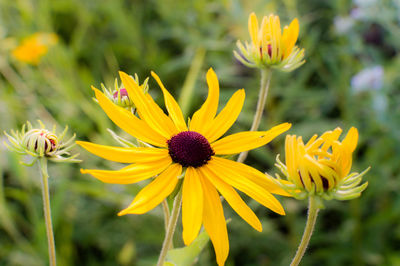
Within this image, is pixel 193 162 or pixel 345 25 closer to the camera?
pixel 193 162

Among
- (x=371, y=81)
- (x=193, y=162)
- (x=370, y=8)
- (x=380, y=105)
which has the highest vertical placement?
(x=370, y=8)

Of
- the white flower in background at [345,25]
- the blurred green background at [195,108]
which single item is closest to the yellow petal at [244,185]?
the blurred green background at [195,108]

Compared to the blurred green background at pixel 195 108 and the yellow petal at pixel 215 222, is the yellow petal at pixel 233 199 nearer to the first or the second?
the yellow petal at pixel 215 222

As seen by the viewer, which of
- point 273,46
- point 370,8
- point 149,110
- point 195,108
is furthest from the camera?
point 195,108

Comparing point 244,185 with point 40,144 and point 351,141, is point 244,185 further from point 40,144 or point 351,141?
point 40,144

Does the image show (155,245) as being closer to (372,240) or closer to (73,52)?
(372,240)

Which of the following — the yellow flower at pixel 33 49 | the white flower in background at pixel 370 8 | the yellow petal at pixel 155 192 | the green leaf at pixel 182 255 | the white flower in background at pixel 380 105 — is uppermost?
the yellow flower at pixel 33 49

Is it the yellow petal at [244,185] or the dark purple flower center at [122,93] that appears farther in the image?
the dark purple flower center at [122,93]

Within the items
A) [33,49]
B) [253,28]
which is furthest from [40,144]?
[33,49]
